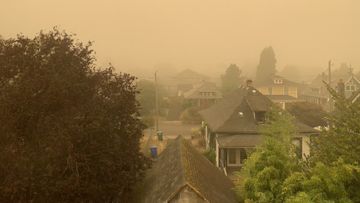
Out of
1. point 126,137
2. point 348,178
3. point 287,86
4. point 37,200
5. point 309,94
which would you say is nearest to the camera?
point 348,178

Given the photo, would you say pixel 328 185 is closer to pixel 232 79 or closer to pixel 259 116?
pixel 259 116

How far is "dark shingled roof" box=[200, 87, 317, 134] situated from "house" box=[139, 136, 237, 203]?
10.2 meters

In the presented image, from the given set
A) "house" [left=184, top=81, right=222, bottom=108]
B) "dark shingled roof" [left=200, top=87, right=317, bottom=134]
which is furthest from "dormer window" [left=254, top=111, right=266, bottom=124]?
"house" [left=184, top=81, right=222, bottom=108]

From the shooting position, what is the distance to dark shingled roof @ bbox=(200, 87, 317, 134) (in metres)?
32.9

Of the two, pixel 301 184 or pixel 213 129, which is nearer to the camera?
pixel 301 184

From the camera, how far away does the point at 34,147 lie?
17500 mm

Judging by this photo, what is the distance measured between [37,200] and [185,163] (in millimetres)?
6781

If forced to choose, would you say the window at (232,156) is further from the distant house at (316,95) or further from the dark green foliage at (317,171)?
the distant house at (316,95)

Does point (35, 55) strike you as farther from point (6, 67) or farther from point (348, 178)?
point (348, 178)

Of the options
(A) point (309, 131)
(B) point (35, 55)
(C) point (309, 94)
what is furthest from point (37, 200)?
(C) point (309, 94)

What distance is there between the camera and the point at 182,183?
53.1 ft

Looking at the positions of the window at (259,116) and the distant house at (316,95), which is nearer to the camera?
the window at (259,116)

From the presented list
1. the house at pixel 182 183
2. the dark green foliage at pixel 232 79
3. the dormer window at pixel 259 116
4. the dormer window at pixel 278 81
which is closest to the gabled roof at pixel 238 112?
the dormer window at pixel 259 116

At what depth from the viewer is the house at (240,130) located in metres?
31.4
